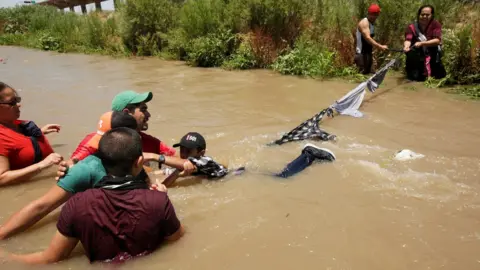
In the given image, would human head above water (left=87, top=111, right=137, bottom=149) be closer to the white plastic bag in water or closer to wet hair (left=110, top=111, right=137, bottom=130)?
wet hair (left=110, top=111, right=137, bottom=130)

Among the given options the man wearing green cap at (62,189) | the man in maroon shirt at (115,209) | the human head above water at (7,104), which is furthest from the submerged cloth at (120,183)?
the human head above water at (7,104)

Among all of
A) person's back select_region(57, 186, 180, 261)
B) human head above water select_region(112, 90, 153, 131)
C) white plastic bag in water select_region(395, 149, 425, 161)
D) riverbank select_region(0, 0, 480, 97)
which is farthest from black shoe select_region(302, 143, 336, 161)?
riverbank select_region(0, 0, 480, 97)

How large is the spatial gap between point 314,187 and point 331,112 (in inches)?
95.1

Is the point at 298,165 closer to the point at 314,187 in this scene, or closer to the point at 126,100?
the point at 314,187

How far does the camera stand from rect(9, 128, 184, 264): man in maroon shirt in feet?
7.55

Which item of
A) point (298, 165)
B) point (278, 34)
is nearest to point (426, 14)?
point (278, 34)

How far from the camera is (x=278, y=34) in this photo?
1029 cm

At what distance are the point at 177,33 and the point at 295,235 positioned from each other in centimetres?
969

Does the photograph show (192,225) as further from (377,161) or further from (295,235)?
(377,161)

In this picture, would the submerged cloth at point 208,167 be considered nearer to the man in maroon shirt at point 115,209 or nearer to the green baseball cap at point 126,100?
the green baseball cap at point 126,100

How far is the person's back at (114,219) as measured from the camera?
2295 mm

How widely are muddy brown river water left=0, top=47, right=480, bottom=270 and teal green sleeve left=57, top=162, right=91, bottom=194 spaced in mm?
408

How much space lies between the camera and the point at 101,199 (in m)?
2.30

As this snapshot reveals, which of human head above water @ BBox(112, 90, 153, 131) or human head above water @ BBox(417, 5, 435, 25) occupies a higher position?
human head above water @ BBox(417, 5, 435, 25)
